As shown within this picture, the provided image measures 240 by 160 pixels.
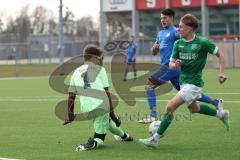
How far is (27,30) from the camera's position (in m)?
110

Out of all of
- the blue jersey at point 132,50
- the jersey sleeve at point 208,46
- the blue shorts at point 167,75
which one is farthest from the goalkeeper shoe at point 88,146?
the blue jersey at point 132,50

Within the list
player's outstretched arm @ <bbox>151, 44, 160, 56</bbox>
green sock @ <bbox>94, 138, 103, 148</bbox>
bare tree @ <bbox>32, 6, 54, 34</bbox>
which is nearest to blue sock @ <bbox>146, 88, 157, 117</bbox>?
player's outstretched arm @ <bbox>151, 44, 160, 56</bbox>

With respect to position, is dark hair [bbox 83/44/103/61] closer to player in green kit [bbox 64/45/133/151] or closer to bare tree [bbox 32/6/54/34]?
player in green kit [bbox 64/45/133/151]

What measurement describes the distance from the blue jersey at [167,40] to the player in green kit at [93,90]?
3.20 metres

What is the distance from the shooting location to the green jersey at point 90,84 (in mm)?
9834

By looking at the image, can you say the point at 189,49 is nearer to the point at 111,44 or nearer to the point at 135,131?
the point at 135,131

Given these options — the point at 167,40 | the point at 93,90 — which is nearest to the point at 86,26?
the point at 167,40

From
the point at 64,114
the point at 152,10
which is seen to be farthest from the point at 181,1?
the point at 64,114

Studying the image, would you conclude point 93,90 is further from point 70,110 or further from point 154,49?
point 154,49

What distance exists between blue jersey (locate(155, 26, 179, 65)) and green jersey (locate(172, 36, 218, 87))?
3.22 m

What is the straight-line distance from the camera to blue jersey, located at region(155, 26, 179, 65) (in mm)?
12781

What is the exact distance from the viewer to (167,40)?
12820 millimetres

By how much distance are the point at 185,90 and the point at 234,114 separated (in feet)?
16.1

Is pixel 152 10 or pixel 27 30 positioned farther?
pixel 27 30
